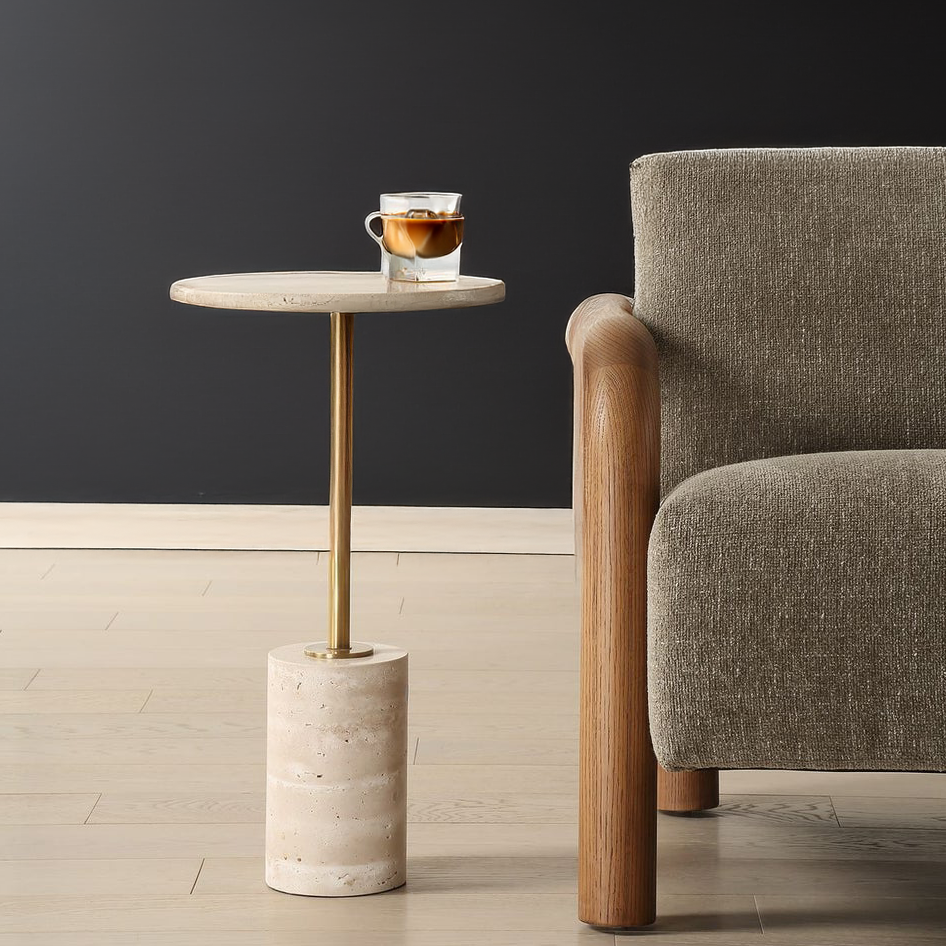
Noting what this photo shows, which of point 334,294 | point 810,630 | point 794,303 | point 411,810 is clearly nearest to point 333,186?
point 794,303

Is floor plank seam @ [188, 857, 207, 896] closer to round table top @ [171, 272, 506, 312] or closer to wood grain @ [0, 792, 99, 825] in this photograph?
wood grain @ [0, 792, 99, 825]

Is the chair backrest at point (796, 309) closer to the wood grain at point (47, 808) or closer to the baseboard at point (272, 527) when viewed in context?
the wood grain at point (47, 808)

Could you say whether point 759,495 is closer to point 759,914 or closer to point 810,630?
point 810,630

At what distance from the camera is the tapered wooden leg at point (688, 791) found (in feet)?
5.59

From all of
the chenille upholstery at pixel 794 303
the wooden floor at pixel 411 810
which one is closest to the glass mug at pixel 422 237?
the chenille upholstery at pixel 794 303

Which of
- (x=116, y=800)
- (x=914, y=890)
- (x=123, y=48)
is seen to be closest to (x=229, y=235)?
(x=123, y=48)

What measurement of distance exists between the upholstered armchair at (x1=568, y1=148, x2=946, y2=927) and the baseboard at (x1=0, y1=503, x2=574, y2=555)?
140 cm

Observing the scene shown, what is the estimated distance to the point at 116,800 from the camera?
5.71 ft

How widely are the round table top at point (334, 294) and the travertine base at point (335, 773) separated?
0.37 m

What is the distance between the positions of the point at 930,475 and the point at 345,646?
0.60 metres

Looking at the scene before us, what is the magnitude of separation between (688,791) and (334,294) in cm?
74

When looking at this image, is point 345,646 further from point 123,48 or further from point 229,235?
point 123,48

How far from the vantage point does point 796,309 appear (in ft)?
5.57

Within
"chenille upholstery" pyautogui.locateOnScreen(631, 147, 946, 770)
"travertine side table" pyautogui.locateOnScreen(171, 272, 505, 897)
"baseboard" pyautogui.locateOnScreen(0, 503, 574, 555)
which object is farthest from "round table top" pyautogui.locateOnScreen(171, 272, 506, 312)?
"baseboard" pyautogui.locateOnScreen(0, 503, 574, 555)
